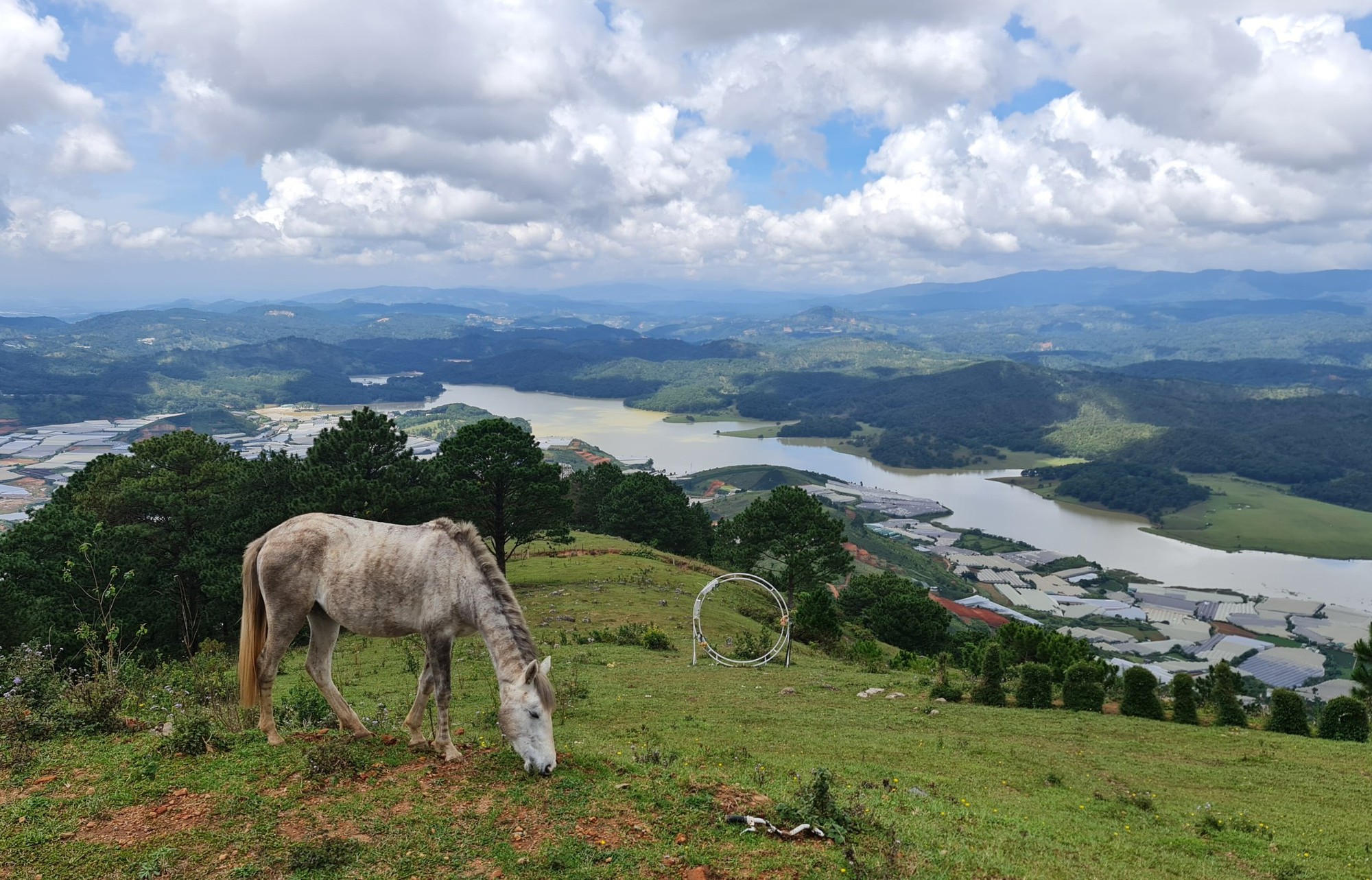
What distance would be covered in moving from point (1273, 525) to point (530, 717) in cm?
16118

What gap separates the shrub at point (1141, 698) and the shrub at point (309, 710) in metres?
18.1

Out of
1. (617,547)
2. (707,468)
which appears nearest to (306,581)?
(617,547)

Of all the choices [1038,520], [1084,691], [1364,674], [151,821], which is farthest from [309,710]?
[1038,520]

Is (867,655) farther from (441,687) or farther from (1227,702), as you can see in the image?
(441,687)

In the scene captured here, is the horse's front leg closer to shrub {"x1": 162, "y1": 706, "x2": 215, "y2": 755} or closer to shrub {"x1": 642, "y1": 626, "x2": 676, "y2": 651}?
shrub {"x1": 162, "y1": 706, "x2": 215, "y2": 755}

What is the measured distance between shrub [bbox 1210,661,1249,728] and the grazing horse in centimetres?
1807

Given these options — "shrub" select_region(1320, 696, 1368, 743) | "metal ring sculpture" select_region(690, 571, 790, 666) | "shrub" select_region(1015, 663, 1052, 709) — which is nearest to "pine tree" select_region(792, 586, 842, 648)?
"metal ring sculpture" select_region(690, 571, 790, 666)

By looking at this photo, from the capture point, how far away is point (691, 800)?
7.56 metres

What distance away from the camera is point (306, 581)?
8398 millimetres

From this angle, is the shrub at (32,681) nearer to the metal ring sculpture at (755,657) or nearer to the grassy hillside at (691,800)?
the grassy hillside at (691,800)

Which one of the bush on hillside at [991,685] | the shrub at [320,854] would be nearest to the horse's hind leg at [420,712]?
the shrub at [320,854]

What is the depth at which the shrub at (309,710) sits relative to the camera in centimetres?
995

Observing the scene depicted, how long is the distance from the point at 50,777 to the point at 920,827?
915cm

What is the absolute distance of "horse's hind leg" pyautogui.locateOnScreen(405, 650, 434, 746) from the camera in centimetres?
841
